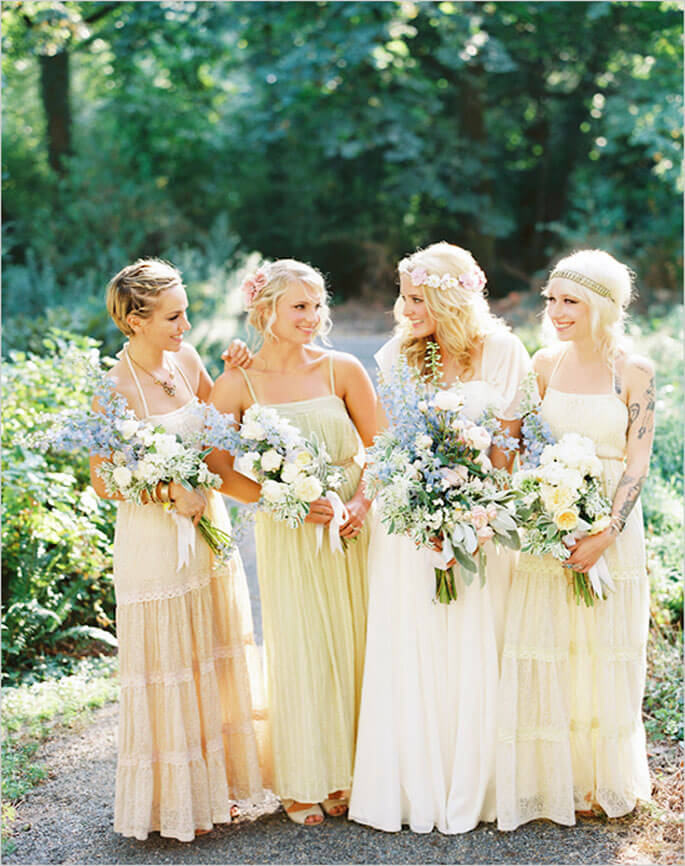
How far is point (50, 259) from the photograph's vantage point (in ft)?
44.5

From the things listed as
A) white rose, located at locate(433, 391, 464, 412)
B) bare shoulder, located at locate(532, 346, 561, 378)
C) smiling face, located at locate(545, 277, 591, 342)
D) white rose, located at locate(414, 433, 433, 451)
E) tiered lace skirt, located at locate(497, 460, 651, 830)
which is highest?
smiling face, located at locate(545, 277, 591, 342)

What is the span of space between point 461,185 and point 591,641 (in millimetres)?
13629

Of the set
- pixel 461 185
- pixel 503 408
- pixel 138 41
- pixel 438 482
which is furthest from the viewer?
pixel 461 185

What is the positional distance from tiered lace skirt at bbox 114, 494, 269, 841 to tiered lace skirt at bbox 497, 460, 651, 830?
1.05 m

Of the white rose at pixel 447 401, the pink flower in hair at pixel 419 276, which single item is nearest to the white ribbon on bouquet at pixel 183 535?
the white rose at pixel 447 401

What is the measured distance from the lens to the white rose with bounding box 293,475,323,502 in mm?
3588

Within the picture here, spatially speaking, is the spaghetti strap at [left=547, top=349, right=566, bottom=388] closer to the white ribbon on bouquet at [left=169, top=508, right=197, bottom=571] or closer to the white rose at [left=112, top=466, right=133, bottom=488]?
the white ribbon on bouquet at [left=169, top=508, right=197, bottom=571]

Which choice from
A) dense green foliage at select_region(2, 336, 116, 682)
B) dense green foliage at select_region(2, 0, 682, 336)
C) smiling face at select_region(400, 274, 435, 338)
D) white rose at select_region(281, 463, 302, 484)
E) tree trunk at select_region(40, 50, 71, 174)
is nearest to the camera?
white rose at select_region(281, 463, 302, 484)

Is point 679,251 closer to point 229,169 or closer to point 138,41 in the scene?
point 229,169

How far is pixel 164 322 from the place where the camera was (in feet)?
12.3

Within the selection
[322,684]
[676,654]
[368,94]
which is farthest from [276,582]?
[368,94]

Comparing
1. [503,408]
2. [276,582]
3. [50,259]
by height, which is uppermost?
[50,259]

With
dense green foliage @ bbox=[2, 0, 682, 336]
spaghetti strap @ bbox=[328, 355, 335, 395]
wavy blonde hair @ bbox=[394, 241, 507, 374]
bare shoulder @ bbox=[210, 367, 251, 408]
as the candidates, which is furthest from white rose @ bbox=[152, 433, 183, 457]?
dense green foliage @ bbox=[2, 0, 682, 336]

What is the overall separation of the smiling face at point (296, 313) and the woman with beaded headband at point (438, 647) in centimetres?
35
